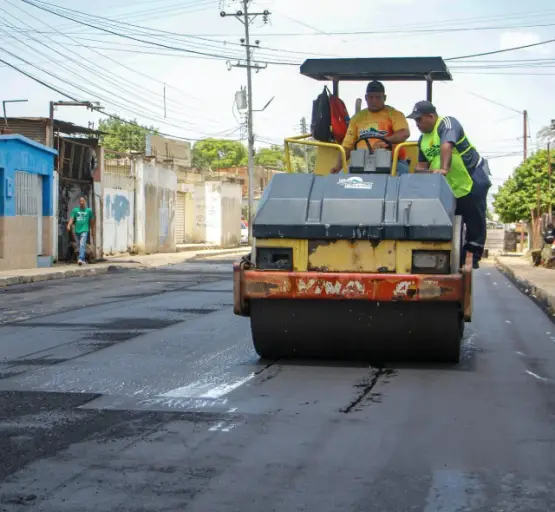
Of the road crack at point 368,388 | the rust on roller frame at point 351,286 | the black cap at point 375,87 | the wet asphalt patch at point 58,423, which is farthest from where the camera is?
the black cap at point 375,87

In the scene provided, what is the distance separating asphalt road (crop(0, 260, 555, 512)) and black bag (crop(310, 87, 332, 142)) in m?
2.14

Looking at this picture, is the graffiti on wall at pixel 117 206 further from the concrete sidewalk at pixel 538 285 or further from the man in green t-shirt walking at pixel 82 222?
the concrete sidewalk at pixel 538 285

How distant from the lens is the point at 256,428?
5.94m

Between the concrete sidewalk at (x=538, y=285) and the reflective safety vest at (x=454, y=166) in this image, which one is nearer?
the reflective safety vest at (x=454, y=166)

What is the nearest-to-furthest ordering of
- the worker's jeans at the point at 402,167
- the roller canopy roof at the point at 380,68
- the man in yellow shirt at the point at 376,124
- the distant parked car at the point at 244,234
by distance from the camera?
the worker's jeans at the point at 402,167
the man in yellow shirt at the point at 376,124
the roller canopy roof at the point at 380,68
the distant parked car at the point at 244,234

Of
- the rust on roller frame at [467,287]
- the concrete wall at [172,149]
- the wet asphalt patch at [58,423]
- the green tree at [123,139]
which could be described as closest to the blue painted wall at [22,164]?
the rust on roller frame at [467,287]

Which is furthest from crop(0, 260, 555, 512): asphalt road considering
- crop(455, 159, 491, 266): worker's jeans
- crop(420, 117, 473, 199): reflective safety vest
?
crop(420, 117, 473, 199): reflective safety vest

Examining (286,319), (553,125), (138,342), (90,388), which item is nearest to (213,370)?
(286,319)

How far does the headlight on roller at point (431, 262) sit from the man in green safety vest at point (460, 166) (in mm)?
1194

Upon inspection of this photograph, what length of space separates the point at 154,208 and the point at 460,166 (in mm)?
31721

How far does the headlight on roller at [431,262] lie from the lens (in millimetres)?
7988

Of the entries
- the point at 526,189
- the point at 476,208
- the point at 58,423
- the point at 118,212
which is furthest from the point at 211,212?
the point at 58,423

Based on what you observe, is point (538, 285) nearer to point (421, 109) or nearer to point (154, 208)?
point (421, 109)

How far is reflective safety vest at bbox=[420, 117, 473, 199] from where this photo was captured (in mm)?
9141
